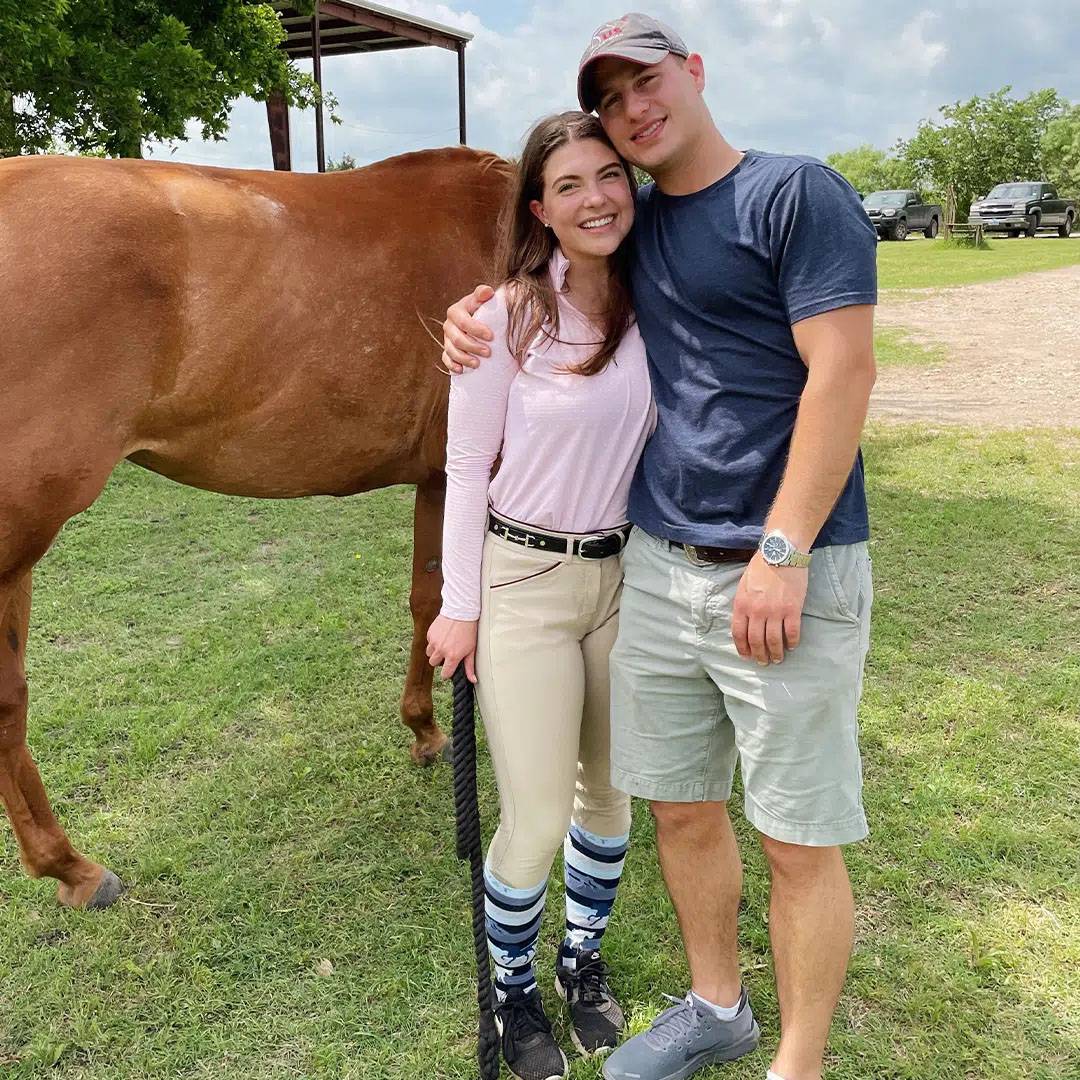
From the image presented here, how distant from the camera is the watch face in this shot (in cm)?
155

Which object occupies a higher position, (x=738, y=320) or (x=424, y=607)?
(x=738, y=320)

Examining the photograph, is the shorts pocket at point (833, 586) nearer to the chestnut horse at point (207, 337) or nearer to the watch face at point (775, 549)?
the watch face at point (775, 549)

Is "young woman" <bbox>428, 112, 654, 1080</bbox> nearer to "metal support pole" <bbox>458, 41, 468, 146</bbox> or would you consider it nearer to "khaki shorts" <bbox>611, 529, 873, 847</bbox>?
"khaki shorts" <bbox>611, 529, 873, 847</bbox>

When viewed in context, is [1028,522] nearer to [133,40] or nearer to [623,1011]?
[623,1011]

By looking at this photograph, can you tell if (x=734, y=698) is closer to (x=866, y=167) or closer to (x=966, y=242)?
(x=966, y=242)

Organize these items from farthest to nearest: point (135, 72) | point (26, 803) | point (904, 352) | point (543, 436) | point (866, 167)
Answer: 1. point (866, 167)
2. point (904, 352)
3. point (135, 72)
4. point (26, 803)
5. point (543, 436)

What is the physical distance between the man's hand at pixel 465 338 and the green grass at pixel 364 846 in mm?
1574

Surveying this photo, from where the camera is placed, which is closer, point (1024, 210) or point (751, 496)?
point (751, 496)

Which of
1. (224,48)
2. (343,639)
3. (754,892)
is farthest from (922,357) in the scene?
(754,892)

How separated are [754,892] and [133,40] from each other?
6865 millimetres

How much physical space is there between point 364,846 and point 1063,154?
58996 mm

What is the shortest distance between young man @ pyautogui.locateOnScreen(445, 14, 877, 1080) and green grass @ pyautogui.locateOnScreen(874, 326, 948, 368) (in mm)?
9064

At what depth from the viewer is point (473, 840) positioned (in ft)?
6.54

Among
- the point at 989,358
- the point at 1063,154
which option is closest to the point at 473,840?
the point at 989,358
